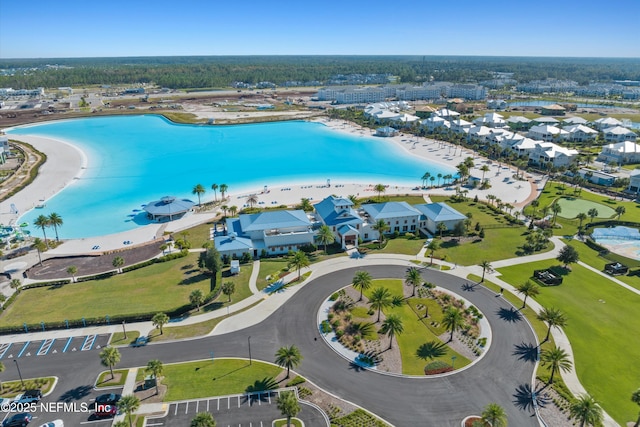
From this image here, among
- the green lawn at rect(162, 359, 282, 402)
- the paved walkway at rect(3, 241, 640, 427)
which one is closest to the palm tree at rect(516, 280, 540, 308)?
the paved walkway at rect(3, 241, 640, 427)

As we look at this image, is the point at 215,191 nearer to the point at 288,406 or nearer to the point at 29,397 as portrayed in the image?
the point at 29,397

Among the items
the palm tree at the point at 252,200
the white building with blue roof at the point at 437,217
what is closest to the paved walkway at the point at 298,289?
the white building with blue roof at the point at 437,217

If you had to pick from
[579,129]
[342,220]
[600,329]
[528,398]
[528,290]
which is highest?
[579,129]

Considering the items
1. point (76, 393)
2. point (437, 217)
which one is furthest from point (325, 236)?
point (76, 393)

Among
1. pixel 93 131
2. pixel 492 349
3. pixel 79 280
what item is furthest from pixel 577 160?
pixel 93 131

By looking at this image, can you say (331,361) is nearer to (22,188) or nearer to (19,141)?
(22,188)

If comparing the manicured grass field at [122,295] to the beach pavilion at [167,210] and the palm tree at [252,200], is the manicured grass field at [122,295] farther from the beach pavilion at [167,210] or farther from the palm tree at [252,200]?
the palm tree at [252,200]

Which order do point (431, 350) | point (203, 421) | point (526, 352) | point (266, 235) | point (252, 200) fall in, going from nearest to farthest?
point (203, 421) → point (526, 352) → point (431, 350) → point (266, 235) → point (252, 200)
